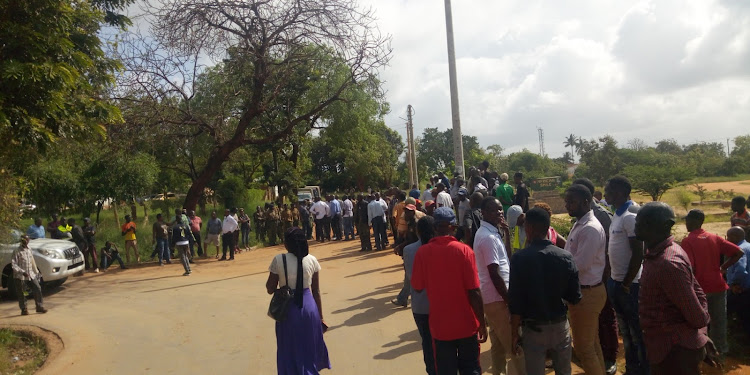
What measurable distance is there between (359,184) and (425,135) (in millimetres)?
41091

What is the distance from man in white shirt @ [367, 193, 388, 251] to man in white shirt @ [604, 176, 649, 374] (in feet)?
35.9

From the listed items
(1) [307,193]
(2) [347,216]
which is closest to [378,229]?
(2) [347,216]

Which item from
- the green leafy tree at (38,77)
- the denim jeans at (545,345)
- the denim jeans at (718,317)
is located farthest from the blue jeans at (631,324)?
the green leafy tree at (38,77)

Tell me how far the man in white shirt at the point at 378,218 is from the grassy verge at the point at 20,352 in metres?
9.02

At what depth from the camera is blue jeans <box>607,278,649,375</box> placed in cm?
509

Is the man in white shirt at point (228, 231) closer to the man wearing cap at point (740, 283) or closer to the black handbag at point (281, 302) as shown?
the black handbag at point (281, 302)

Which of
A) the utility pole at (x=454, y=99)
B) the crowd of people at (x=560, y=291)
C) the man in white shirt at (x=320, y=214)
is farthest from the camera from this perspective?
the man in white shirt at (x=320, y=214)

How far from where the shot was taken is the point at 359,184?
55.4m

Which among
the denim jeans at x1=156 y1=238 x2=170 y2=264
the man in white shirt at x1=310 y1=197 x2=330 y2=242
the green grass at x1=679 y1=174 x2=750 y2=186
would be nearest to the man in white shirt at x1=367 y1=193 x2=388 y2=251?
the man in white shirt at x1=310 y1=197 x2=330 y2=242

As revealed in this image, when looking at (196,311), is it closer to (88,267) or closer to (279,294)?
(279,294)

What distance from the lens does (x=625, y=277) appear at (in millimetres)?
4996

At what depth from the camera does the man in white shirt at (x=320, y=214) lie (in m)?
20.3

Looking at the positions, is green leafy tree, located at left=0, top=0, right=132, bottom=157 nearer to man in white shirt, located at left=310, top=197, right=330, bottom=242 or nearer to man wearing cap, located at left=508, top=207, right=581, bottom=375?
man wearing cap, located at left=508, top=207, right=581, bottom=375

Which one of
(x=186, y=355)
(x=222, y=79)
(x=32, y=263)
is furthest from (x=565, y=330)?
(x=222, y=79)
